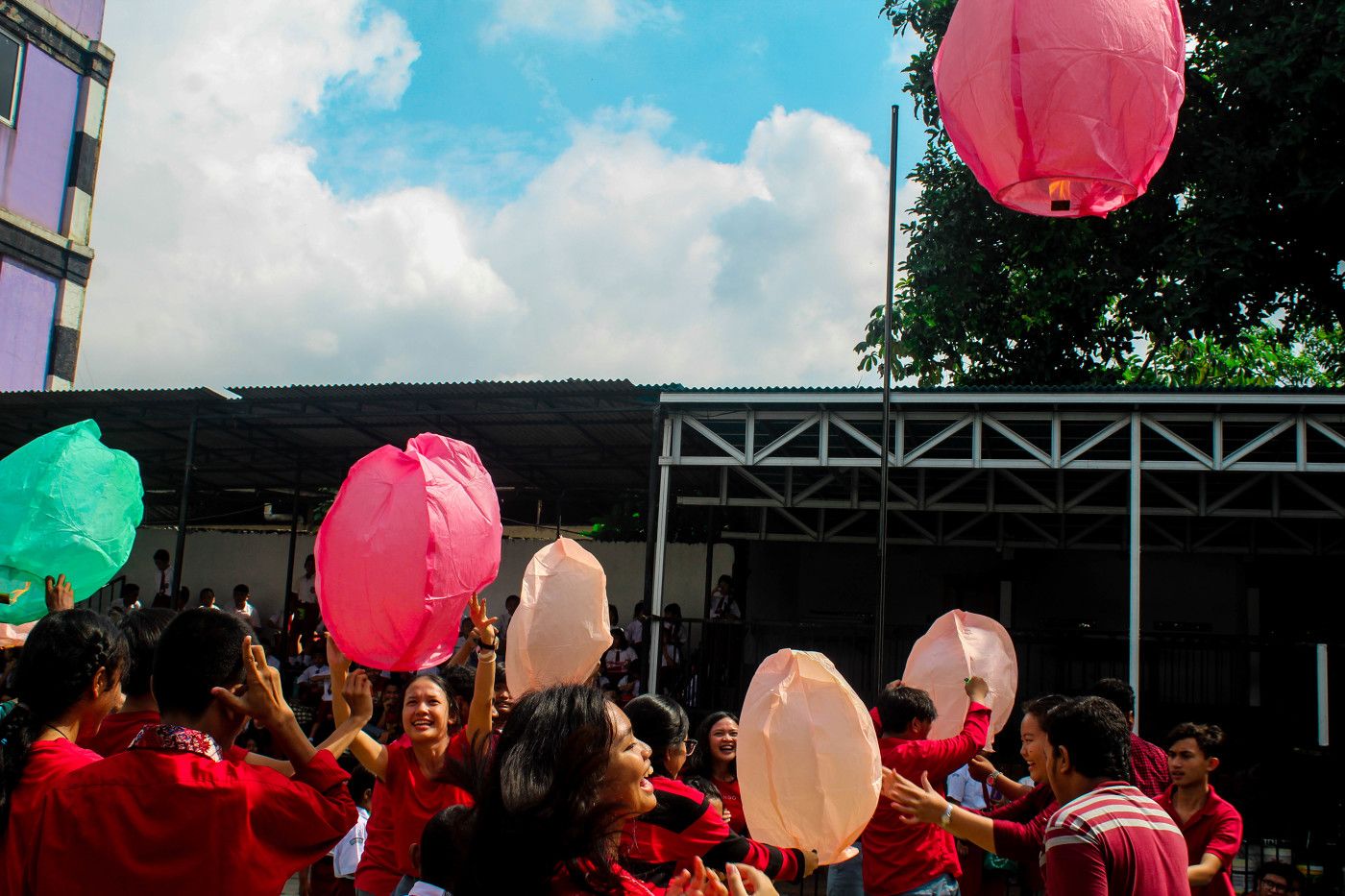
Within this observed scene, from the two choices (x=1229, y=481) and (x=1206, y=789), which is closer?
(x=1206, y=789)

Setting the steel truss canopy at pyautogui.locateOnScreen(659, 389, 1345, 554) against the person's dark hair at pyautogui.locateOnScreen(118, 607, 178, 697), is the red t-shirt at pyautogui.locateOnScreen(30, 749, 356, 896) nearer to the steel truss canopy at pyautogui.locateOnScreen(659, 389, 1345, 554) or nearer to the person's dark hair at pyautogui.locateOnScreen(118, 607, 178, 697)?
the person's dark hair at pyautogui.locateOnScreen(118, 607, 178, 697)

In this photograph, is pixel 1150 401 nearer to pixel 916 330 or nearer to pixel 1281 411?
pixel 1281 411

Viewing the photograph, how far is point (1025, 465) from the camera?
9.77m

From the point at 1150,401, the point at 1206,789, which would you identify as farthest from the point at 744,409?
the point at 1206,789

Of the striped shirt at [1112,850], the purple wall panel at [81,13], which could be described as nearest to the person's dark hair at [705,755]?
the striped shirt at [1112,850]

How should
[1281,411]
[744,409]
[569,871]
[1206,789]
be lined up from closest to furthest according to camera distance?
1. [569,871]
2. [1206,789]
3. [1281,411]
4. [744,409]

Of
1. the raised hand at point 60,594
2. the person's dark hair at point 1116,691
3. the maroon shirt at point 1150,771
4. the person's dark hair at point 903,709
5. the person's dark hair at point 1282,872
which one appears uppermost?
the raised hand at point 60,594

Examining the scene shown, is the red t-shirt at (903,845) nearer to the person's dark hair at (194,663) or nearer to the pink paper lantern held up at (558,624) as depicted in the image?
the pink paper lantern held up at (558,624)

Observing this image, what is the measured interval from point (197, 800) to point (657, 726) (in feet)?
5.37

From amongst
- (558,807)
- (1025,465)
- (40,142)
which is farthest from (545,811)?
(40,142)

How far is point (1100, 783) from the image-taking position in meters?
2.90

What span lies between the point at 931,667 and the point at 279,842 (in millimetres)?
3126

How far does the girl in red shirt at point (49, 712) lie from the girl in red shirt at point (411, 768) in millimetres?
1049

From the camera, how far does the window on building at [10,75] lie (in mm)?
13797
